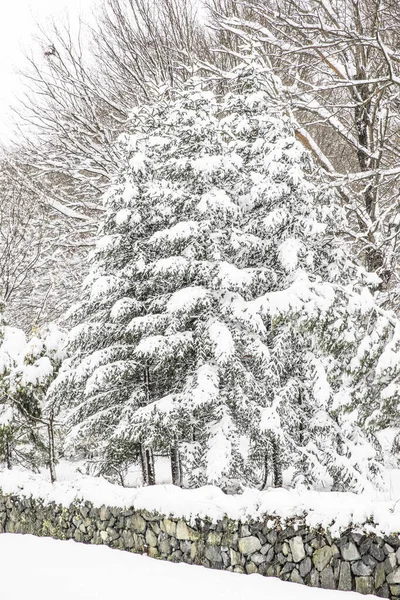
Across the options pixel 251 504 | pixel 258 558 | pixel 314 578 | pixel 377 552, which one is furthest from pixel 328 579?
pixel 251 504

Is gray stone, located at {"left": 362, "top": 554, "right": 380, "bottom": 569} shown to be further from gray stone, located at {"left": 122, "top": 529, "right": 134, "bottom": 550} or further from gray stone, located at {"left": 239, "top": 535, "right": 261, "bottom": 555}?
gray stone, located at {"left": 122, "top": 529, "right": 134, "bottom": 550}

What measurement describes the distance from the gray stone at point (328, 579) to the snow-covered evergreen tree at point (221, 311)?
151 inches

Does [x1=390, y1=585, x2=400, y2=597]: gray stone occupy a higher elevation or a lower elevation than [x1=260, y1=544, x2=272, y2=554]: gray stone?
lower

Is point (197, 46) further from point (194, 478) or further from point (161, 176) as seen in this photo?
point (194, 478)

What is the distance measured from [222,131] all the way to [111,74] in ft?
28.3

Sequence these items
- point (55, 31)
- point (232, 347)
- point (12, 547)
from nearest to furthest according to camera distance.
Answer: point (12, 547)
point (232, 347)
point (55, 31)

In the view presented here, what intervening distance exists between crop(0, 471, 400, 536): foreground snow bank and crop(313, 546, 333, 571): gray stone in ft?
0.76

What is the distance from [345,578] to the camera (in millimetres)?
5477

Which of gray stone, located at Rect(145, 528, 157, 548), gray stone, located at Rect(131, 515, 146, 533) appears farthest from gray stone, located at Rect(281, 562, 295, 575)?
gray stone, located at Rect(131, 515, 146, 533)

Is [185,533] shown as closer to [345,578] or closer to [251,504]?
A: [251,504]

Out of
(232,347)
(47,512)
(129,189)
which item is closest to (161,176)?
(129,189)

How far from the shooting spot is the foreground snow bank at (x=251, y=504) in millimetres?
5449

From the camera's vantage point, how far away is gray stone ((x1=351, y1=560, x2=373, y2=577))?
5.33m

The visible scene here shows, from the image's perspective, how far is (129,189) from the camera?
11172 mm
